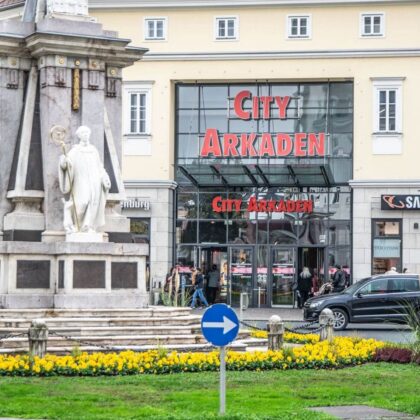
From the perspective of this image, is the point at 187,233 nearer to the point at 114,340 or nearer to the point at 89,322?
the point at 89,322

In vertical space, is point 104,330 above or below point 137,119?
below

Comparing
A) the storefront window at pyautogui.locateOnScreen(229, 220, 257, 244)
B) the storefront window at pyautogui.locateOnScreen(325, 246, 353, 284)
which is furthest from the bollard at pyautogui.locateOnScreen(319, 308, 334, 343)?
the storefront window at pyautogui.locateOnScreen(229, 220, 257, 244)

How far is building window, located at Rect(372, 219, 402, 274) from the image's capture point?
52.9m

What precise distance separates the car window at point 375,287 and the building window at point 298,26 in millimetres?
16742

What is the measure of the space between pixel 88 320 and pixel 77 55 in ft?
16.6

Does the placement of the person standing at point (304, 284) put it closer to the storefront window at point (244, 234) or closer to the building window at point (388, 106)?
the storefront window at point (244, 234)

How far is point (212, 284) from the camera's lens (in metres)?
52.9

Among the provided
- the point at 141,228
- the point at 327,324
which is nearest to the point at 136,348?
the point at 327,324

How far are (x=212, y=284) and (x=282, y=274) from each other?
10.6 feet

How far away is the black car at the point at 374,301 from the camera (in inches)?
1558

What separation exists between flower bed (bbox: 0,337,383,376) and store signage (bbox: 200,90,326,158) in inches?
1225

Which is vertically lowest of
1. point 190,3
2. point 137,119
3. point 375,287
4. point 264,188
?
point 375,287

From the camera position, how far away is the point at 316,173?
2079 inches

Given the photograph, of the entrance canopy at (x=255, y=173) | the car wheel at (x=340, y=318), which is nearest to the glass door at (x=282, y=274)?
the entrance canopy at (x=255, y=173)
